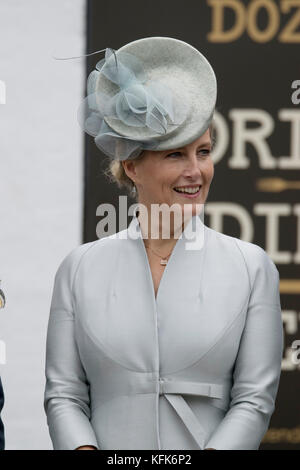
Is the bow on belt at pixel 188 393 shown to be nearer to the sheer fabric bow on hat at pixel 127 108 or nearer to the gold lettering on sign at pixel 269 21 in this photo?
the sheer fabric bow on hat at pixel 127 108

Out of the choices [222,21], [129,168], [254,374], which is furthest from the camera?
[222,21]

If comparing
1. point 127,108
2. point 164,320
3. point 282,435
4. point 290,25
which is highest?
point 290,25

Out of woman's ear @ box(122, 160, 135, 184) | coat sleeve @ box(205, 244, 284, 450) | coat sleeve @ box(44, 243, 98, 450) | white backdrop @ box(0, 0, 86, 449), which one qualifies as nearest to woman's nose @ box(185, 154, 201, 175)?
woman's ear @ box(122, 160, 135, 184)

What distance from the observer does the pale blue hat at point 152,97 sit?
243cm

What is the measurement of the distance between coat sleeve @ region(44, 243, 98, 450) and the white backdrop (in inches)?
56.4

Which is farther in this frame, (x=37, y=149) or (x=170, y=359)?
(x=37, y=149)

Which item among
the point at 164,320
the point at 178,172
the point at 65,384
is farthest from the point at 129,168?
the point at 65,384

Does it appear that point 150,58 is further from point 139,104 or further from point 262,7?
point 262,7

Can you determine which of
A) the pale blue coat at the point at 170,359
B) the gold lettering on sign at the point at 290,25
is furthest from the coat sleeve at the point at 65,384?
the gold lettering on sign at the point at 290,25

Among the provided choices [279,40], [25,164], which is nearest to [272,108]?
[279,40]

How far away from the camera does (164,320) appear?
2463 mm

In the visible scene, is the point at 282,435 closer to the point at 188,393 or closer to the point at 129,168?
the point at 188,393

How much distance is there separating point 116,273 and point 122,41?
1565 mm

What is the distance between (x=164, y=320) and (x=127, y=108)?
1.70 ft
